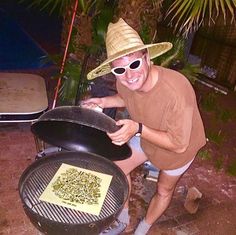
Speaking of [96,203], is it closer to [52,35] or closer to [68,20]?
[68,20]

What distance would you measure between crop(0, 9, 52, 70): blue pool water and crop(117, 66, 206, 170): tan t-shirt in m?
3.20

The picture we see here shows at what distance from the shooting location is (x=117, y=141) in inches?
64.5

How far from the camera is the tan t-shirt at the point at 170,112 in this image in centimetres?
186

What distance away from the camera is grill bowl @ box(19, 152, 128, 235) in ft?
5.00

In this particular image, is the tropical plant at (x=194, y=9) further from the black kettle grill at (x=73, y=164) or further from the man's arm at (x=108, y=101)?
the black kettle grill at (x=73, y=164)

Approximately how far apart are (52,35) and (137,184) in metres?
4.80

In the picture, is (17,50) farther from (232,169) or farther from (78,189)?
(78,189)

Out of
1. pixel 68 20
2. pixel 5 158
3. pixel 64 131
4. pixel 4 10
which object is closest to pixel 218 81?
pixel 68 20

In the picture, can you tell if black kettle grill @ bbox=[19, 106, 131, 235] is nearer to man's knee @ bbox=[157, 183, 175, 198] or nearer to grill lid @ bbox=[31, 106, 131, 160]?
grill lid @ bbox=[31, 106, 131, 160]

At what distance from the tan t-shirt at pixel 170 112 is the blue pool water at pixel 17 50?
320cm

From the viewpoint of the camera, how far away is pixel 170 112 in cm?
188

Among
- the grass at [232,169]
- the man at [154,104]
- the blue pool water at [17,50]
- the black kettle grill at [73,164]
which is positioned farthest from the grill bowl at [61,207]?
the blue pool water at [17,50]

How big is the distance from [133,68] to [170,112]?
1.14ft

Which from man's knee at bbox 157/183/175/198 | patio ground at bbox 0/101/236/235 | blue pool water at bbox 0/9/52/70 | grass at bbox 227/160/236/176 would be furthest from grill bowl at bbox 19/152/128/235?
blue pool water at bbox 0/9/52/70
